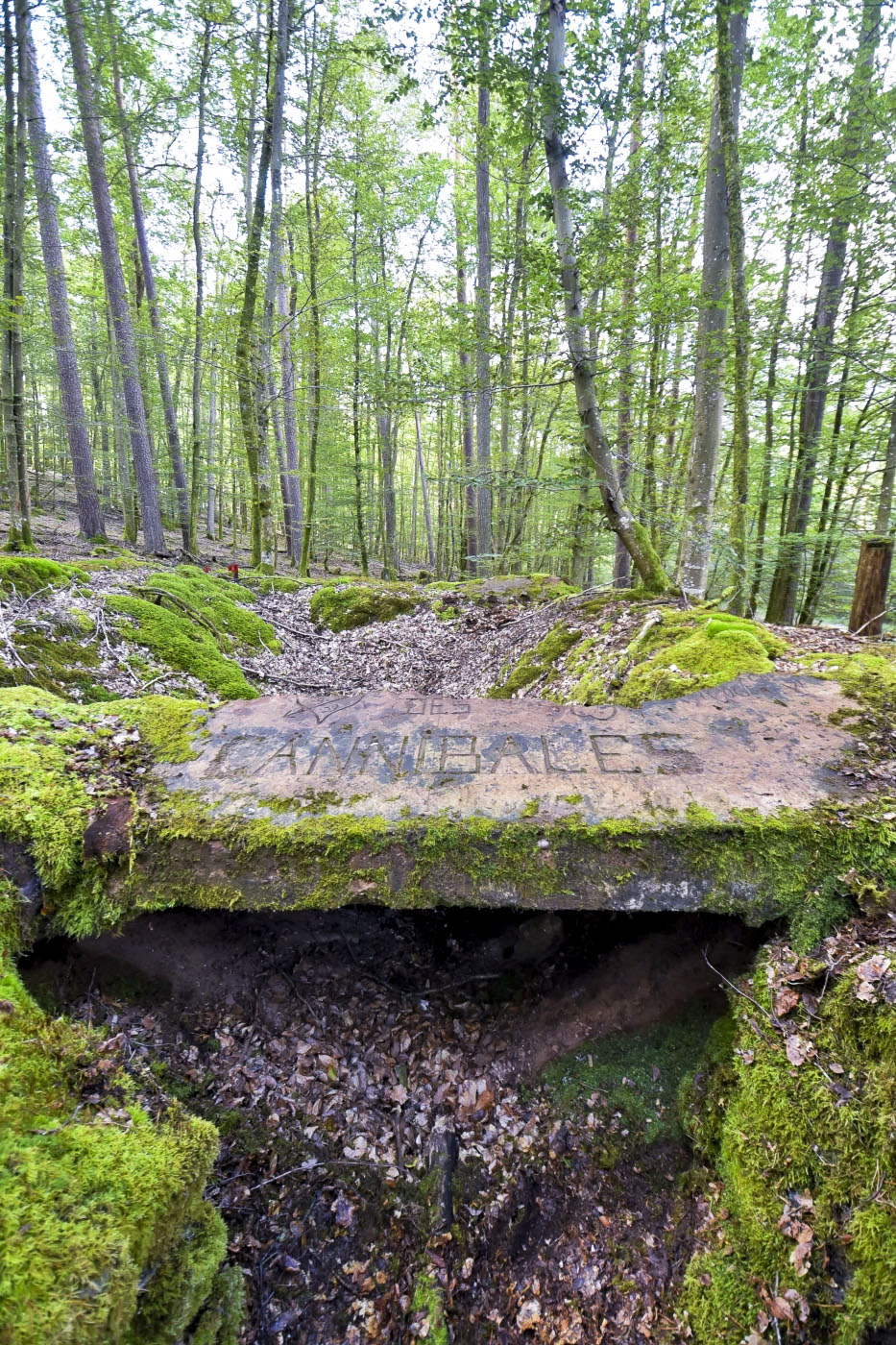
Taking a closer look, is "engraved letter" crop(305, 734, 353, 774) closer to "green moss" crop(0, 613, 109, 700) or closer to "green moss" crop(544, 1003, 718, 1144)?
"green moss" crop(544, 1003, 718, 1144)

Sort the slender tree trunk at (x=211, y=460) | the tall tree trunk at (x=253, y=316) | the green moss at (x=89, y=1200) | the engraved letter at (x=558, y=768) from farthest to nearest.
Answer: the slender tree trunk at (x=211, y=460) < the tall tree trunk at (x=253, y=316) < the engraved letter at (x=558, y=768) < the green moss at (x=89, y=1200)

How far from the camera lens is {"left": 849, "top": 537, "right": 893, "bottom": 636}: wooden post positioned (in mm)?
5004

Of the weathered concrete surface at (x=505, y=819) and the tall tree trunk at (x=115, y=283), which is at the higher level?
the tall tree trunk at (x=115, y=283)

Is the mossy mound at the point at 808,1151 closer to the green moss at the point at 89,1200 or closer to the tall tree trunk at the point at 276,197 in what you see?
the green moss at the point at 89,1200

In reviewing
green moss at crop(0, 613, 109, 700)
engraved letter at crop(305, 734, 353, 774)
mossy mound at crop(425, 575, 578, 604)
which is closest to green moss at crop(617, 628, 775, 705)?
engraved letter at crop(305, 734, 353, 774)

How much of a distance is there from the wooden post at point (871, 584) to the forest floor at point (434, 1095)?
4.18 m

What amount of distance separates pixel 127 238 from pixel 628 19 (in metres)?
16.3

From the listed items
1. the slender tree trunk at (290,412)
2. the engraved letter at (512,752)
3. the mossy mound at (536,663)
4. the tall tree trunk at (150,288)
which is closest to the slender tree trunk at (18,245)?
the tall tree trunk at (150,288)

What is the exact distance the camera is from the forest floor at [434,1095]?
2000mm

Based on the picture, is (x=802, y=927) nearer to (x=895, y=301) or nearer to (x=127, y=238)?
(x=895, y=301)

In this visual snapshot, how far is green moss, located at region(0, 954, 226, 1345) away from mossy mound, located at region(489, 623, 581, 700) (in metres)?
4.39

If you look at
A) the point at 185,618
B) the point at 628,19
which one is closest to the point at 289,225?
the point at 628,19

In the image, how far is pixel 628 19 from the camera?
14.9ft

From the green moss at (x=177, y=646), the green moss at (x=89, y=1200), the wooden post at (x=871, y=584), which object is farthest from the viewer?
the green moss at (x=177, y=646)
